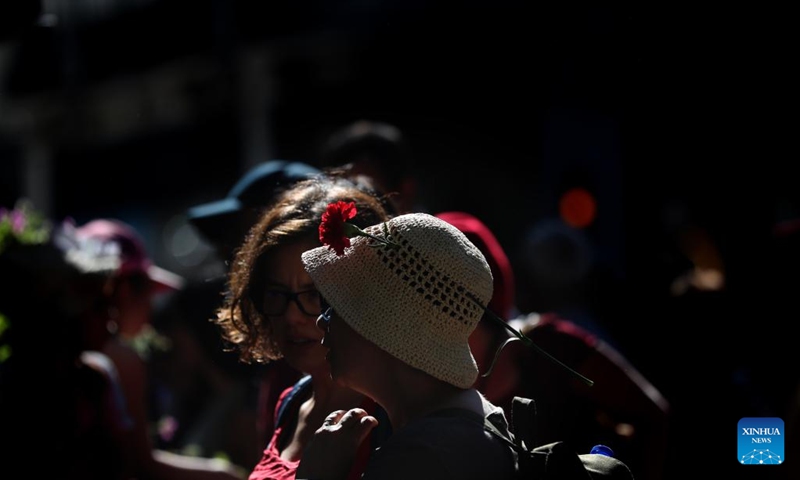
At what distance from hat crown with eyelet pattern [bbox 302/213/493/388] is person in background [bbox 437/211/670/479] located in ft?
1.92

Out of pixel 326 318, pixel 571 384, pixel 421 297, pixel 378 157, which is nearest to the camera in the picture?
pixel 421 297

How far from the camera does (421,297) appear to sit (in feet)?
6.05

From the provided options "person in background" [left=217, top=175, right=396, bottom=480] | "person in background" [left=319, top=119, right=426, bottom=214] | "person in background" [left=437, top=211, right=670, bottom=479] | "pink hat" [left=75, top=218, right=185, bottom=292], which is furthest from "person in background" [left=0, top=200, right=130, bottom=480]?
"person in background" [left=437, top=211, right=670, bottom=479]

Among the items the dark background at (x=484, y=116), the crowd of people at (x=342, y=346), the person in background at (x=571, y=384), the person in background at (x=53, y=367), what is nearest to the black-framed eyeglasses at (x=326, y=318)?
the crowd of people at (x=342, y=346)

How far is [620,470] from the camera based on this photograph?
185cm

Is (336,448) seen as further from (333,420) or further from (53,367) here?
(53,367)

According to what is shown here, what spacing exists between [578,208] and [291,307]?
4.43m

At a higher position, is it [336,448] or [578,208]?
[578,208]

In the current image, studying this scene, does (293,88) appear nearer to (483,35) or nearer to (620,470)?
(483,35)

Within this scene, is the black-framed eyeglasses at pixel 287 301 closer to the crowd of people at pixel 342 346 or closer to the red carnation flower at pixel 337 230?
the crowd of people at pixel 342 346

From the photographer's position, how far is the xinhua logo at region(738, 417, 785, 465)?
9.59 feet

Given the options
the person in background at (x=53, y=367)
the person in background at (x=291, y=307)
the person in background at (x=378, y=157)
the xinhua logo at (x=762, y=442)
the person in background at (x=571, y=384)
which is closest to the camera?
the person in background at (x=291, y=307)

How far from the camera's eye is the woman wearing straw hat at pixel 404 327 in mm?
1848

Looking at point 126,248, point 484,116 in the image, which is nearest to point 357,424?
point 126,248
